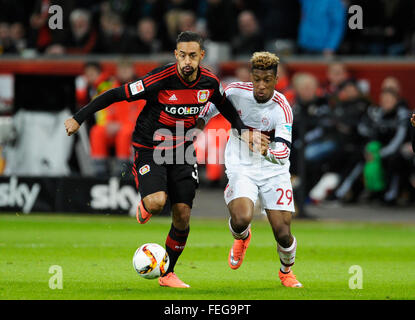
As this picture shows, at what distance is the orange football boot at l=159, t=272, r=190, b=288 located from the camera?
8102 mm

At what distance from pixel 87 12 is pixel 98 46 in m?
1.31

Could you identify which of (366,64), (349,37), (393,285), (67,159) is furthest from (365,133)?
(393,285)

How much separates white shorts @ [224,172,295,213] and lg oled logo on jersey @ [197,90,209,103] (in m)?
0.81

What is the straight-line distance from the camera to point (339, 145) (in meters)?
15.6

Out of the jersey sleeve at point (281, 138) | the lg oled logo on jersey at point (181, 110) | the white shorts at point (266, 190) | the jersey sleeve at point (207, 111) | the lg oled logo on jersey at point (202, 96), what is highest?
the lg oled logo on jersey at point (202, 96)

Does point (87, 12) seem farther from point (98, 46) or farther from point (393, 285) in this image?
point (393, 285)

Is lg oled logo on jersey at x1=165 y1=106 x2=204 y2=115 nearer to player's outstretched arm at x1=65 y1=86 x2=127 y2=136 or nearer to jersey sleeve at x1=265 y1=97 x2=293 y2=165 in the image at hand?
player's outstretched arm at x1=65 y1=86 x2=127 y2=136

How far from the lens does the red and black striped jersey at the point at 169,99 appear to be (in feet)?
26.4

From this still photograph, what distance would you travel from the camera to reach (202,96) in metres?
8.21

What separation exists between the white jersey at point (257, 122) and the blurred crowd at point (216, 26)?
26.9 feet

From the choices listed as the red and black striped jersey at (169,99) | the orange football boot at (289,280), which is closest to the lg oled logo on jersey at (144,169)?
the red and black striped jersey at (169,99)

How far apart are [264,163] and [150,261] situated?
1564 millimetres

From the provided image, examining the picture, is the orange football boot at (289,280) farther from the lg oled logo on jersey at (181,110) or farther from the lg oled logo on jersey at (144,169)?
the lg oled logo on jersey at (181,110)

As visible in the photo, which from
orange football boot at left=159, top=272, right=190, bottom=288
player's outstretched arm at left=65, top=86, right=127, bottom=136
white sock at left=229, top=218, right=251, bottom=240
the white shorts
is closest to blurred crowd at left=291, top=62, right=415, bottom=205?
white sock at left=229, top=218, right=251, bottom=240
